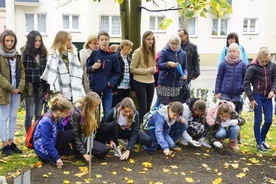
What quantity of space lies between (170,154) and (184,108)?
0.86 meters

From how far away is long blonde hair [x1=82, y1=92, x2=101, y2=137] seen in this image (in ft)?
16.0

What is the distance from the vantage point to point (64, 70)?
554cm

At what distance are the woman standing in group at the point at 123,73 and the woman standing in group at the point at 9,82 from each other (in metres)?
1.70

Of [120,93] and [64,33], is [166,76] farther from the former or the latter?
[64,33]

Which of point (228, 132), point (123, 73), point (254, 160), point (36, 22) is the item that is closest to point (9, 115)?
point (123, 73)

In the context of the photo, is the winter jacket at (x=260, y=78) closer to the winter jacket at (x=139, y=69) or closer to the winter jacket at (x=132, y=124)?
the winter jacket at (x=139, y=69)

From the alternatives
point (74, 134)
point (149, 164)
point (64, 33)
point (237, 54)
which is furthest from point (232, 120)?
point (64, 33)

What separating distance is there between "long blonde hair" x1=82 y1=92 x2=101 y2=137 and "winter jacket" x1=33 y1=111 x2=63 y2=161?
417 mm

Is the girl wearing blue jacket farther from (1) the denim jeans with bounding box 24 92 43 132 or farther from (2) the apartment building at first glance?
(2) the apartment building

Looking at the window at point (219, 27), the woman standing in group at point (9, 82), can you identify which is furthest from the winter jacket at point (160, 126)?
the window at point (219, 27)

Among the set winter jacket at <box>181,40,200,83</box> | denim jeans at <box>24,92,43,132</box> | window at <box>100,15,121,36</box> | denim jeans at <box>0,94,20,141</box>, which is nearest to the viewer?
denim jeans at <box>0,94,20,141</box>

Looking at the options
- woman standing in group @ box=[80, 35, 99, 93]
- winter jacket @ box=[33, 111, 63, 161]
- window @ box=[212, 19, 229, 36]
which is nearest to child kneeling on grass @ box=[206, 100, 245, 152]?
woman standing in group @ box=[80, 35, 99, 93]

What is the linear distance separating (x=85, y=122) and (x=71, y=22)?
21.3 m

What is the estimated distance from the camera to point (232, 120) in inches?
236
